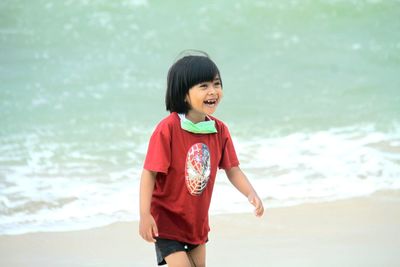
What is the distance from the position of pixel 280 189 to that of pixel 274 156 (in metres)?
1.08

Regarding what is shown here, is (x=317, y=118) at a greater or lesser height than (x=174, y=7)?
lesser

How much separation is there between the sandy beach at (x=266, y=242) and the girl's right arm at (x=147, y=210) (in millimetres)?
1229

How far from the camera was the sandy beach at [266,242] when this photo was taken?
153 inches

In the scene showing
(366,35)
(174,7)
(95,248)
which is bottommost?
(95,248)

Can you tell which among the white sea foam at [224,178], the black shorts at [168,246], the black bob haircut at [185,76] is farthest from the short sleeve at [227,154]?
the white sea foam at [224,178]

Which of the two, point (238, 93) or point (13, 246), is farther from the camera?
point (238, 93)

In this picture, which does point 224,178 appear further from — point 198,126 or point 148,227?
point 148,227

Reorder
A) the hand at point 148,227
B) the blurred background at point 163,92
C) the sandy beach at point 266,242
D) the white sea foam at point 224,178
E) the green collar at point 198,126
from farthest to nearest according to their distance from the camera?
the blurred background at point 163,92
the white sea foam at point 224,178
the sandy beach at point 266,242
the green collar at point 198,126
the hand at point 148,227

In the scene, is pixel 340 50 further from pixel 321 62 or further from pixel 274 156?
pixel 274 156

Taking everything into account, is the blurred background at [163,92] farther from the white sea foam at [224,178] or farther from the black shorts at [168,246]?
the black shorts at [168,246]

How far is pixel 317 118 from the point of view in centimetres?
801

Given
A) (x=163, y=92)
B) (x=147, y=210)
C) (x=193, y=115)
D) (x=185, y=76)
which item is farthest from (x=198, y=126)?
(x=163, y=92)

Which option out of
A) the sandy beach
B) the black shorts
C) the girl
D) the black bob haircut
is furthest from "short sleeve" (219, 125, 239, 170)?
the sandy beach

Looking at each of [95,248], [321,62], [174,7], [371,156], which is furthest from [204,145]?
[174,7]
